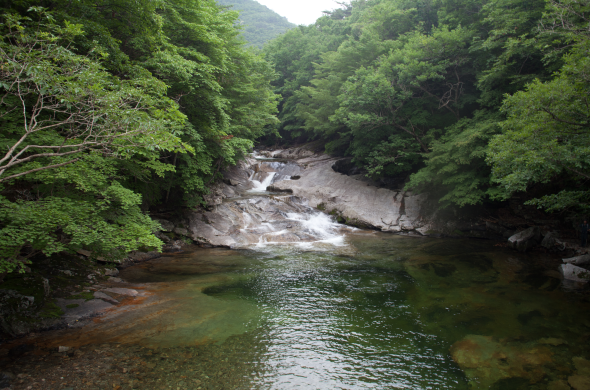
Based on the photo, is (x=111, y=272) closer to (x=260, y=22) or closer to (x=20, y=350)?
(x=20, y=350)

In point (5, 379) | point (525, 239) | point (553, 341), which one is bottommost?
point (5, 379)

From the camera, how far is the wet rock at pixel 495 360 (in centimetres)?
509

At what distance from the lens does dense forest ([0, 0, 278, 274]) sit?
180 inches

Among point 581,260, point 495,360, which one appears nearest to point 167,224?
point 495,360

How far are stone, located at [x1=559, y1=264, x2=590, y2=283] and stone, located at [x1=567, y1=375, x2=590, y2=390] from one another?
642 centimetres

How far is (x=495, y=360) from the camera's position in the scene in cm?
551

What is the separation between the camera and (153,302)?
756 centimetres

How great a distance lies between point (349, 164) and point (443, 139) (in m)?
8.99

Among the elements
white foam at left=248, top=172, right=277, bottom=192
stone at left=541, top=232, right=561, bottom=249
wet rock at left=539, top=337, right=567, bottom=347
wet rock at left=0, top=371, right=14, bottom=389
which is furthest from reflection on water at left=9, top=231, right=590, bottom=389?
white foam at left=248, top=172, right=277, bottom=192

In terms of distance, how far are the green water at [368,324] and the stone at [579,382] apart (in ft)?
0.30

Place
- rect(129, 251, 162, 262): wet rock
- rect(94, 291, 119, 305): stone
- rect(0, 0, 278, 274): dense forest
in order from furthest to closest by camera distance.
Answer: rect(129, 251, 162, 262): wet rock < rect(94, 291, 119, 305): stone < rect(0, 0, 278, 274): dense forest

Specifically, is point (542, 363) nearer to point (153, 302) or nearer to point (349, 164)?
point (153, 302)

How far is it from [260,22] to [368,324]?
394ft

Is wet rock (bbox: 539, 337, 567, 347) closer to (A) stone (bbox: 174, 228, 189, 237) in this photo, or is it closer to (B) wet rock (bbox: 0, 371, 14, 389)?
(B) wet rock (bbox: 0, 371, 14, 389)
